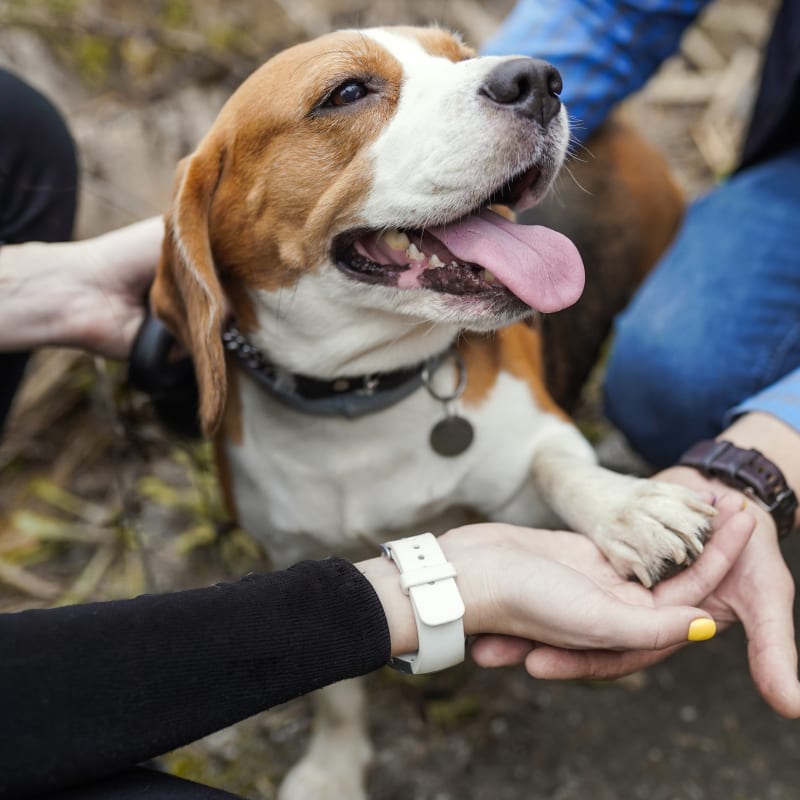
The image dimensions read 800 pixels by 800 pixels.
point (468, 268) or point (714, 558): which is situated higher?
point (468, 268)

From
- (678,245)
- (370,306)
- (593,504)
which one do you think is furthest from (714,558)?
(678,245)

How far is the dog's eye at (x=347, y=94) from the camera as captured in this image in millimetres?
1704

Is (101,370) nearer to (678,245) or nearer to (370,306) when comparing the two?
(370,306)

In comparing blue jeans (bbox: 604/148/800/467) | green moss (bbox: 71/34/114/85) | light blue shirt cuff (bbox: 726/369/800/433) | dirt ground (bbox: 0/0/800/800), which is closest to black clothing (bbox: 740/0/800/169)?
blue jeans (bbox: 604/148/800/467)

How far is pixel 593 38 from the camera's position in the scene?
2.59 metres

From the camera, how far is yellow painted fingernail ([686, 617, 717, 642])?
4.53ft

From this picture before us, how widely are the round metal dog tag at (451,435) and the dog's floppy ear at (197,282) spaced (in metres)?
0.44

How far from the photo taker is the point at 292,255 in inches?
68.4

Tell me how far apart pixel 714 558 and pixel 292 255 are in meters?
0.91

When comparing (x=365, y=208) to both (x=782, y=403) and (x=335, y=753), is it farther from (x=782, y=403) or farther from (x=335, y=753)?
(x=335, y=753)

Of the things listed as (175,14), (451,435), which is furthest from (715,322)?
(175,14)

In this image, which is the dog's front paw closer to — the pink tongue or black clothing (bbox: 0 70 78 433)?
the pink tongue

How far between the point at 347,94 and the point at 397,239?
0.92 feet

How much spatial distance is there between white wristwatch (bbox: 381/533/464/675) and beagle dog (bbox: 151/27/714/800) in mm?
298
